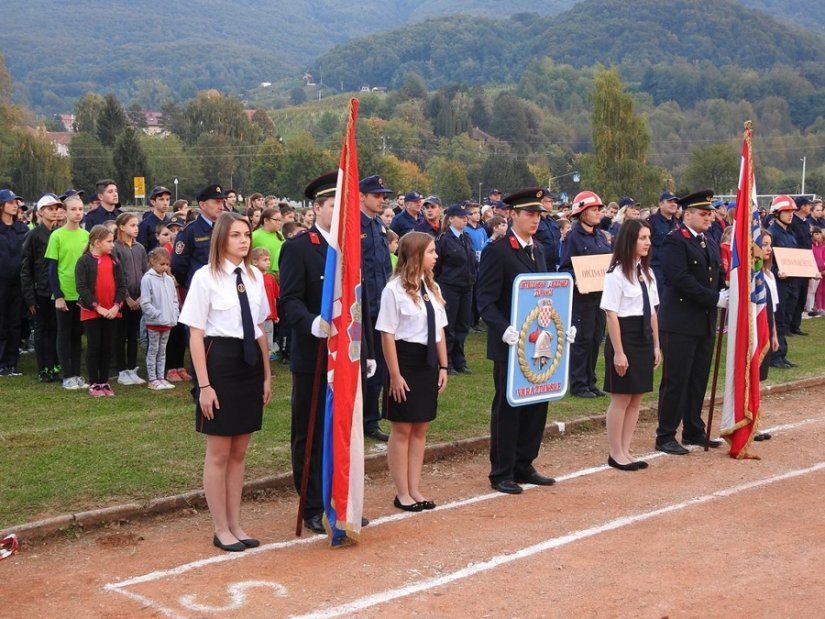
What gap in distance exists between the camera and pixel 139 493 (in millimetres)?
A: 8016

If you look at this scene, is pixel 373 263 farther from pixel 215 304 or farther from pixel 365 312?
pixel 215 304

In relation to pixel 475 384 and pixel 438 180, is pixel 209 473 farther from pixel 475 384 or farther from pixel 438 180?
pixel 438 180

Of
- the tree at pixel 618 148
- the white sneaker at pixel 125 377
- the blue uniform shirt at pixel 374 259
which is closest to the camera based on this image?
the blue uniform shirt at pixel 374 259

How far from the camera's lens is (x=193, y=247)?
11523 millimetres

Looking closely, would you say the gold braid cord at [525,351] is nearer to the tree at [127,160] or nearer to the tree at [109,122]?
the tree at [127,160]

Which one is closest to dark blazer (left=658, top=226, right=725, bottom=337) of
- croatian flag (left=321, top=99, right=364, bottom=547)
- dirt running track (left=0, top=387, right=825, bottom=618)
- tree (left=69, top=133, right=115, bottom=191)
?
dirt running track (left=0, top=387, right=825, bottom=618)

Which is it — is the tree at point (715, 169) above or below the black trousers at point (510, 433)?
above

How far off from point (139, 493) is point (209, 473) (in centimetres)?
126

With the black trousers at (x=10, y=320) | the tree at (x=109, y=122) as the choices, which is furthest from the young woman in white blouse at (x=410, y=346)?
the tree at (x=109, y=122)

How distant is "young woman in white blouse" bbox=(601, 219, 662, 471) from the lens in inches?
368

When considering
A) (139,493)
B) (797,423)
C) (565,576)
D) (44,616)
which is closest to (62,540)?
(139,493)

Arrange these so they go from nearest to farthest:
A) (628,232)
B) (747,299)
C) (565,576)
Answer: (565,576)
(628,232)
(747,299)

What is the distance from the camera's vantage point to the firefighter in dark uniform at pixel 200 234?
37.4ft

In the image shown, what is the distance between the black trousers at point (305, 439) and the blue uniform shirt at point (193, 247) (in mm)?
4172
